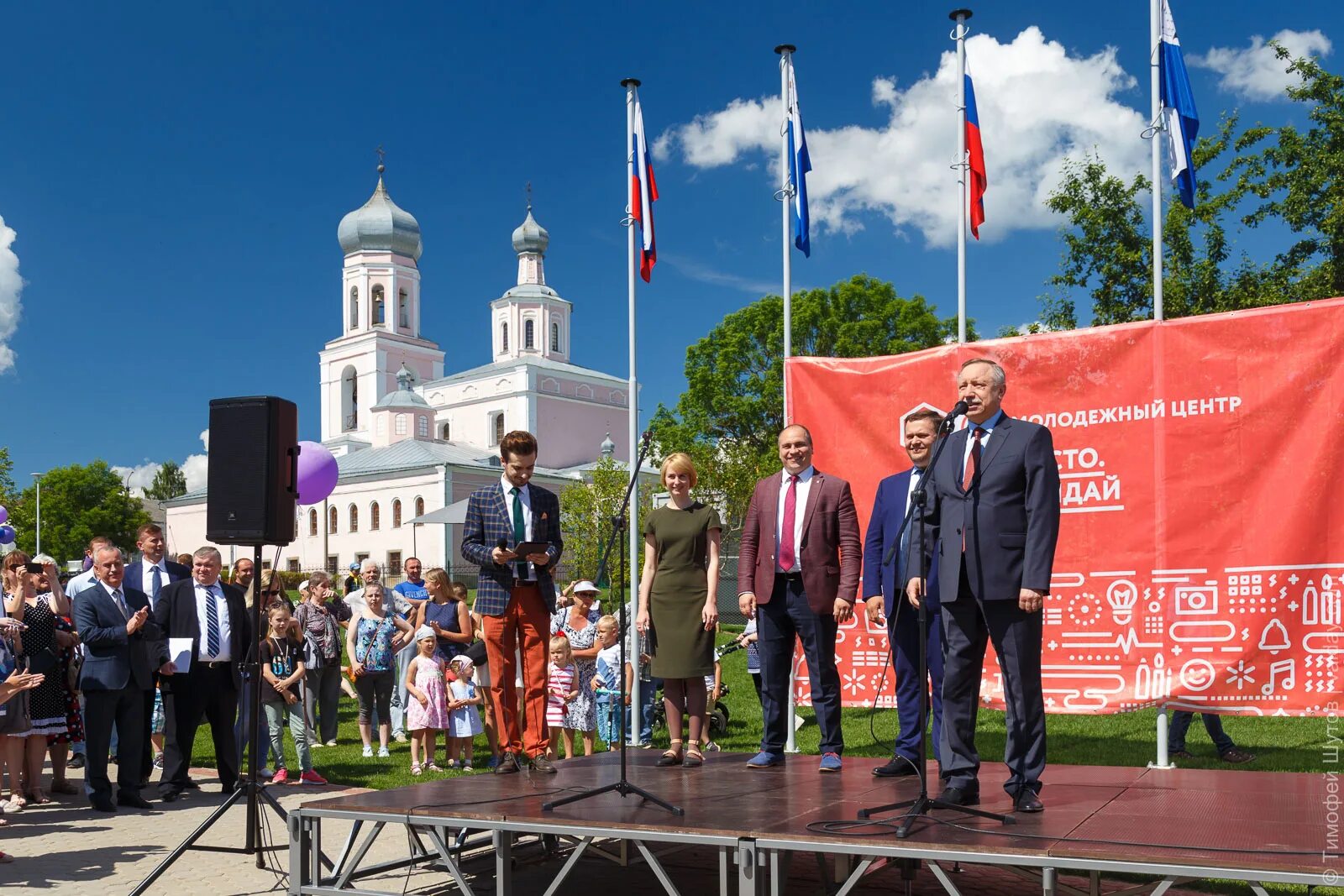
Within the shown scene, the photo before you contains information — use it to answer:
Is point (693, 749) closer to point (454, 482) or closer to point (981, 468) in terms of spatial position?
point (981, 468)

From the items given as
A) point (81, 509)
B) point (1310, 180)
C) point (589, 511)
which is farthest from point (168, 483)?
point (1310, 180)

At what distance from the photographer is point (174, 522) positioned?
8594 centimetres

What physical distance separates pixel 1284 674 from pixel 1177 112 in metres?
4.41

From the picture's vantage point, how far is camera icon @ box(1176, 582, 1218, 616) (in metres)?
8.73

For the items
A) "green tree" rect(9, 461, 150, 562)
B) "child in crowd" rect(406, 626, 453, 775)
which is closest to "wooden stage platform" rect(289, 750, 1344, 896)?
"child in crowd" rect(406, 626, 453, 775)

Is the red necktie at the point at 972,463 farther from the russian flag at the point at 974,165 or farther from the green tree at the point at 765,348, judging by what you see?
the green tree at the point at 765,348

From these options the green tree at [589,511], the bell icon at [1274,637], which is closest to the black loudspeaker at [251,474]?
the bell icon at [1274,637]

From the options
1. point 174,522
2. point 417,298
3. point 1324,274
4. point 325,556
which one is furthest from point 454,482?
point 1324,274

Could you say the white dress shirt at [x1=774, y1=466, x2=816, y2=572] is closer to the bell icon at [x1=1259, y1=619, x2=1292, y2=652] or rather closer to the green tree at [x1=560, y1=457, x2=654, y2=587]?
the bell icon at [x1=1259, y1=619, x2=1292, y2=652]

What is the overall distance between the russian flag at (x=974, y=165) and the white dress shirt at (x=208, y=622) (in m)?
7.87

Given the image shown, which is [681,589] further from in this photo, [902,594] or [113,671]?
[113,671]

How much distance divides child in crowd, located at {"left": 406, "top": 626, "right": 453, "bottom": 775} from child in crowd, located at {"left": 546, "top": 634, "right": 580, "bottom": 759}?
112 centimetres

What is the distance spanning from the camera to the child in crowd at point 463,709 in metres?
11.8

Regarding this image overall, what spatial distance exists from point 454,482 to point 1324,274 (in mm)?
50680
